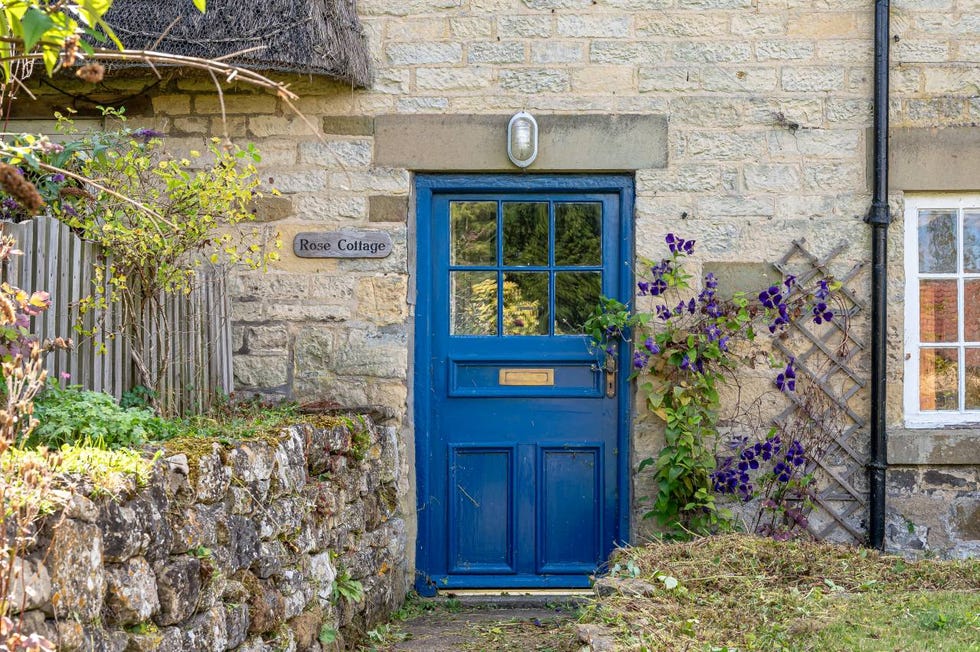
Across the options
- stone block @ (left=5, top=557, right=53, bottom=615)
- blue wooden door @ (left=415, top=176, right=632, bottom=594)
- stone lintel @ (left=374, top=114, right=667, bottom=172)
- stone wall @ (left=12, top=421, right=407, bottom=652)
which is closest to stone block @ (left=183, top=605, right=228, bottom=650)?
stone wall @ (left=12, top=421, right=407, bottom=652)

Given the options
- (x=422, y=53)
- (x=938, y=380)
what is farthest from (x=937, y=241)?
(x=422, y=53)

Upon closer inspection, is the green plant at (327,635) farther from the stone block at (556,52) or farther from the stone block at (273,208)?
the stone block at (556,52)

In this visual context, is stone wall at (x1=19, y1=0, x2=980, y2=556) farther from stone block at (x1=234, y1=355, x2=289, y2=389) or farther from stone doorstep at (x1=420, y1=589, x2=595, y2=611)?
stone doorstep at (x1=420, y1=589, x2=595, y2=611)

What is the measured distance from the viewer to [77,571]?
2.50 meters

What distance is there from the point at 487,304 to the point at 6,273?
2830 mm

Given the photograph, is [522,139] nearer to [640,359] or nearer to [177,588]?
[640,359]

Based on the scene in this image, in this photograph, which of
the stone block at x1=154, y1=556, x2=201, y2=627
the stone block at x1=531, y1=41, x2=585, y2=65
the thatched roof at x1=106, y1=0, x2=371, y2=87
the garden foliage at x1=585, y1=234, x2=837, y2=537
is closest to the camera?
the stone block at x1=154, y1=556, x2=201, y2=627

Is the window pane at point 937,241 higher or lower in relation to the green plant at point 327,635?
higher

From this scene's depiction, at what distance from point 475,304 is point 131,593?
11.2 feet

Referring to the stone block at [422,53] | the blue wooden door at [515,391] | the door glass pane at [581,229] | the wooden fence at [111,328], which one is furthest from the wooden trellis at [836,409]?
the wooden fence at [111,328]

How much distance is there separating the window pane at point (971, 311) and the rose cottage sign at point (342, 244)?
10.4ft

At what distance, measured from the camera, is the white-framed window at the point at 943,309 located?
580cm

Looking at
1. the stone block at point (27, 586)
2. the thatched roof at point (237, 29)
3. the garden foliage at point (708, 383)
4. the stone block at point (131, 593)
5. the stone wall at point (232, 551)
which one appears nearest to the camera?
the stone block at point (27, 586)

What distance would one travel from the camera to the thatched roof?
5.27 metres
